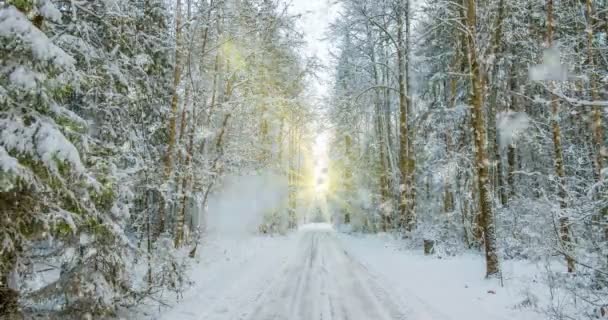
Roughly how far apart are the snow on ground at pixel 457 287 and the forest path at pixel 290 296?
565 mm

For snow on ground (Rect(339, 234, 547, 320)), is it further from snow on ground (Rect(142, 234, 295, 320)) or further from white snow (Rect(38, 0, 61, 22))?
white snow (Rect(38, 0, 61, 22))

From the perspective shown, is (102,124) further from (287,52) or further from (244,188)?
(244,188)

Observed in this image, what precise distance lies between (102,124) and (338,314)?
6.92m

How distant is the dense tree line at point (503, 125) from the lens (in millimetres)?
9320

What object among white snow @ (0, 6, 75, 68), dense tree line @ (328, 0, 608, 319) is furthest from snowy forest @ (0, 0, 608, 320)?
dense tree line @ (328, 0, 608, 319)

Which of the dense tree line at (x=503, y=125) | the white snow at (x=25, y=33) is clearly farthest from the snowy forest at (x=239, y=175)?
the dense tree line at (x=503, y=125)

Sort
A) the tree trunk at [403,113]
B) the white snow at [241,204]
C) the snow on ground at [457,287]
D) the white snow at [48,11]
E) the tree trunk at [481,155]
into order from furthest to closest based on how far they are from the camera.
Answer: the white snow at [241,204]
the tree trunk at [403,113]
the tree trunk at [481,155]
the snow on ground at [457,287]
the white snow at [48,11]

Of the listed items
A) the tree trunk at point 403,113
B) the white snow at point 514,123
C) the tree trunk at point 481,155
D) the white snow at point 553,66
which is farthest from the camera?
the tree trunk at point 403,113

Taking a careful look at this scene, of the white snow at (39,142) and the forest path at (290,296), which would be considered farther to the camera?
the forest path at (290,296)

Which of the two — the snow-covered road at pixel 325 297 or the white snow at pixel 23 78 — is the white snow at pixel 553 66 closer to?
the snow-covered road at pixel 325 297

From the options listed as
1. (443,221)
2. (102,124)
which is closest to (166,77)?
(102,124)

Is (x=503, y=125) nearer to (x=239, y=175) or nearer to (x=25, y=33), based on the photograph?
(x=239, y=175)

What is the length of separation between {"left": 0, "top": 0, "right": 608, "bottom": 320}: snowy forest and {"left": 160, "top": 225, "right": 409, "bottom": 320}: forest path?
8 centimetres

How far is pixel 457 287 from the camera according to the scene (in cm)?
→ 1021
